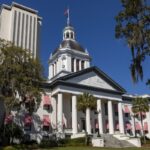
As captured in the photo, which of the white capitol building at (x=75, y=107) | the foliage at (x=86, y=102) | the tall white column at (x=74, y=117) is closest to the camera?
the foliage at (x=86, y=102)

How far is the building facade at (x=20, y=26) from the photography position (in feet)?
195

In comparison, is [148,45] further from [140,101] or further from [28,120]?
[140,101]

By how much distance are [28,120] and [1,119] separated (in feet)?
16.3

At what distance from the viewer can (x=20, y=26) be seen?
60.8 meters

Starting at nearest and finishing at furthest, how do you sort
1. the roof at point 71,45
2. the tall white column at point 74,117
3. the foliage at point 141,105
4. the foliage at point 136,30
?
the foliage at point 136,30 → the tall white column at point 74,117 → the foliage at point 141,105 → the roof at point 71,45

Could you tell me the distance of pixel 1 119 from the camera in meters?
47.1

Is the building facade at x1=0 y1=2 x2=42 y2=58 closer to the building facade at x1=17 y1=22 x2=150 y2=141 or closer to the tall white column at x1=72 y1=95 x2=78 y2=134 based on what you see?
the building facade at x1=17 y1=22 x2=150 y2=141

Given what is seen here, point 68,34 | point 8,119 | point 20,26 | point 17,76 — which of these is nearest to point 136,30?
point 17,76

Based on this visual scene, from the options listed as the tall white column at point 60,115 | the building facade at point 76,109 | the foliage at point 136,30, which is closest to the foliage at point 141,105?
the building facade at point 76,109

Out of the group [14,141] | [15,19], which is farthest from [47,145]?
[15,19]

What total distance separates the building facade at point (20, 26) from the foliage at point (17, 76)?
21.1 m

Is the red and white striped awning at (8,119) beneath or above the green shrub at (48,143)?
above

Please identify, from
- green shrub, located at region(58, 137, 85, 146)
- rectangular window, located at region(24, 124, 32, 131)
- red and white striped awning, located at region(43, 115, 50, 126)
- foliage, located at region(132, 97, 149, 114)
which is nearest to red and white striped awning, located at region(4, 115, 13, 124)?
rectangular window, located at region(24, 124, 32, 131)

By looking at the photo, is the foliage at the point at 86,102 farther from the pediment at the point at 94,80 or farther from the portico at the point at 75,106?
the pediment at the point at 94,80
